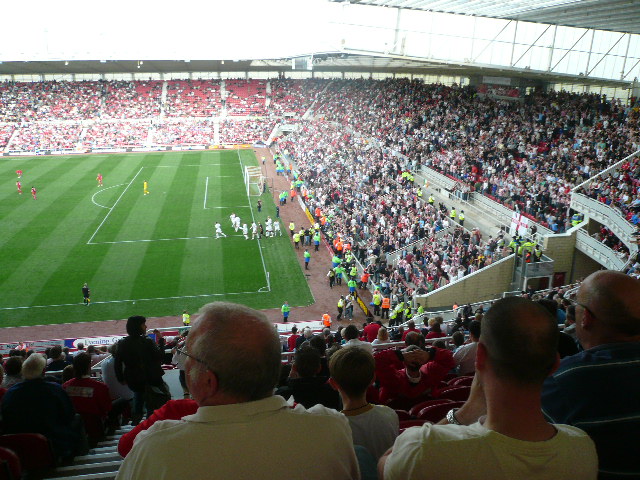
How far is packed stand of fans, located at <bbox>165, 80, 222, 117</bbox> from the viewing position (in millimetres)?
57188

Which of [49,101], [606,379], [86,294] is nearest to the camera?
[606,379]

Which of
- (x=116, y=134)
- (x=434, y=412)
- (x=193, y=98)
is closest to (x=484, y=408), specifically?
(x=434, y=412)

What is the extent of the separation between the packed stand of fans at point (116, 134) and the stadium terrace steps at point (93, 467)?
49742 mm

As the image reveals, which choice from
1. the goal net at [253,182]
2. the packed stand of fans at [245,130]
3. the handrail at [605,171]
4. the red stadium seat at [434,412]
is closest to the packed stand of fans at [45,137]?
the packed stand of fans at [245,130]

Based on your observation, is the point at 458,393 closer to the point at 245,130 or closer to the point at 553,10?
the point at 553,10

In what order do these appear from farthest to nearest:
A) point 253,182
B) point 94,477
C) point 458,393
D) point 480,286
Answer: point 253,182 < point 480,286 < point 458,393 < point 94,477

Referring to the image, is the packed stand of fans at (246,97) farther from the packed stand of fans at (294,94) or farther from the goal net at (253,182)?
the goal net at (253,182)

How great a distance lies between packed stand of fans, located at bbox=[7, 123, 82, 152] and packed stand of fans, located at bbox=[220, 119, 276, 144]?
47.9 ft

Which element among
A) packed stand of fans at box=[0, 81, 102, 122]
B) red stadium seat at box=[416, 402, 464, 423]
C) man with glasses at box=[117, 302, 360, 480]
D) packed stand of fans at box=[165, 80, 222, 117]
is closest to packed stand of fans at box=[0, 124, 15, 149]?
packed stand of fans at box=[0, 81, 102, 122]

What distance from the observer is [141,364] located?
A: 5.23 metres

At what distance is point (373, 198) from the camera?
89.8 ft

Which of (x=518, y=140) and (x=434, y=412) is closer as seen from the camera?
(x=434, y=412)

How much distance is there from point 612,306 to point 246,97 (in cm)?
6166

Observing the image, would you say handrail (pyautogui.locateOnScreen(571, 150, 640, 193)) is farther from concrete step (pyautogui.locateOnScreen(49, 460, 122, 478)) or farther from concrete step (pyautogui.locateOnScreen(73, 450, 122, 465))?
concrete step (pyautogui.locateOnScreen(49, 460, 122, 478))
